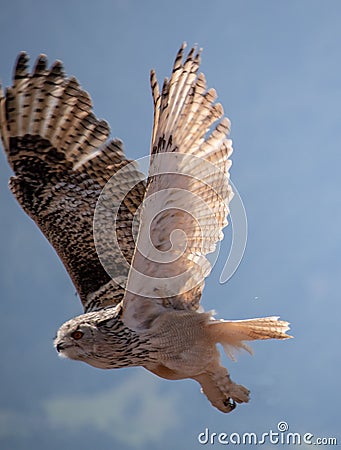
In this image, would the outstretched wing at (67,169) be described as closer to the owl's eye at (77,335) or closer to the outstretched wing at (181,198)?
the outstretched wing at (181,198)

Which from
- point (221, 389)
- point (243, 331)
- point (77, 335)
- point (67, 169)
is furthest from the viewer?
point (67, 169)

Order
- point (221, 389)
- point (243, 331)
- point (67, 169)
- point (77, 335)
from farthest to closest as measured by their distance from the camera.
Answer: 1. point (67, 169)
2. point (221, 389)
3. point (243, 331)
4. point (77, 335)

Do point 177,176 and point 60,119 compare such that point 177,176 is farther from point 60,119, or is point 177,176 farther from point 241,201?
point 60,119

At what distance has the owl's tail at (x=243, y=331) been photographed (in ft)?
13.0

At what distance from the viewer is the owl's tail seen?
156 inches

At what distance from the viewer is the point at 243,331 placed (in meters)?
4.01

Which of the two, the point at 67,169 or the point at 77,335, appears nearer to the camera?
the point at 77,335

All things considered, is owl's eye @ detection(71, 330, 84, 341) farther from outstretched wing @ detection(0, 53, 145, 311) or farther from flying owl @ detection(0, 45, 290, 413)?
outstretched wing @ detection(0, 53, 145, 311)

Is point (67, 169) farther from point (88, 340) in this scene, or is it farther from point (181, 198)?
point (88, 340)

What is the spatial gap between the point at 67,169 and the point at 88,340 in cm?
165

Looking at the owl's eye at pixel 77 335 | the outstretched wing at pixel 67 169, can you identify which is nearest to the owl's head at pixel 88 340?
the owl's eye at pixel 77 335

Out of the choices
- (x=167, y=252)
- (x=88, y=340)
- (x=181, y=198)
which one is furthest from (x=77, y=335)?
(x=181, y=198)

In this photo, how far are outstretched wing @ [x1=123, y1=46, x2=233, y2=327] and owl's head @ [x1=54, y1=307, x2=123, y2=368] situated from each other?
0.14 metres

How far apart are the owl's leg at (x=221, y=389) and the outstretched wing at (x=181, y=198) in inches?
15.1
